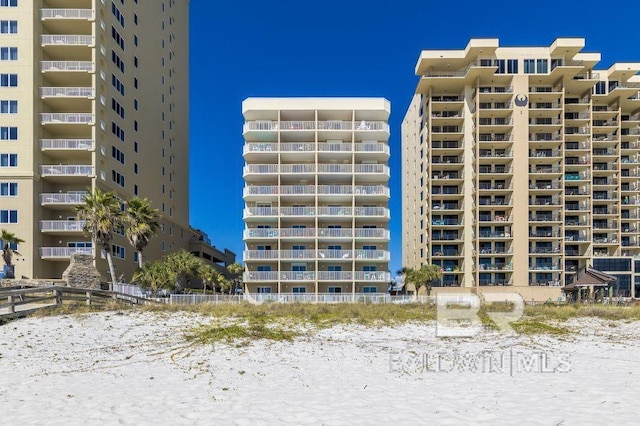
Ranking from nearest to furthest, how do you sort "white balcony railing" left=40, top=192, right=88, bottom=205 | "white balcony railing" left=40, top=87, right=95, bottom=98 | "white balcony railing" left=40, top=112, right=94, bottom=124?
"white balcony railing" left=40, top=192, right=88, bottom=205, "white balcony railing" left=40, top=112, right=94, bottom=124, "white balcony railing" left=40, top=87, right=95, bottom=98

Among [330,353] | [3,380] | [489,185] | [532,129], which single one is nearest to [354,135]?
[489,185]

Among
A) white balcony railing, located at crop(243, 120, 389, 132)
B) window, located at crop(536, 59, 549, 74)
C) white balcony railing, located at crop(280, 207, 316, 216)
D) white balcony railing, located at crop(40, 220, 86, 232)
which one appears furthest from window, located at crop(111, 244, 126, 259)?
window, located at crop(536, 59, 549, 74)

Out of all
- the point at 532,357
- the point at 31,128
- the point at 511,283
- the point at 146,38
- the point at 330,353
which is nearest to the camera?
the point at 532,357

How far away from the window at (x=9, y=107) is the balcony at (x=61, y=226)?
10.8 metres

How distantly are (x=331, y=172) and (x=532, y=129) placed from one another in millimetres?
35944

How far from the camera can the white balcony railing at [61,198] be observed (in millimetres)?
41406

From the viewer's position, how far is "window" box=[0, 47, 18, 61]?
41.7 meters

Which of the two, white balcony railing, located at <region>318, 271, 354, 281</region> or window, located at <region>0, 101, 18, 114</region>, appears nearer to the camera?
window, located at <region>0, 101, 18, 114</region>

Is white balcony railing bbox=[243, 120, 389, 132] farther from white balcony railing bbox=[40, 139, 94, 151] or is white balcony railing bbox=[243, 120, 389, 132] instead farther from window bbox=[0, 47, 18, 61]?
window bbox=[0, 47, 18, 61]

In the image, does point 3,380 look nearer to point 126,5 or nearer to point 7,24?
point 7,24

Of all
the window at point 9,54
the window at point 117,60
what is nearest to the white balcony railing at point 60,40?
the window at point 9,54

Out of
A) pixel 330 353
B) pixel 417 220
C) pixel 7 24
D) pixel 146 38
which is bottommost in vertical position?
pixel 330 353

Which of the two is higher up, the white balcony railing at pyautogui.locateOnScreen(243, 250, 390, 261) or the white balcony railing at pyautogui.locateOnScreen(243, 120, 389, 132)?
the white balcony railing at pyautogui.locateOnScreen(243, 120, 389, 132)

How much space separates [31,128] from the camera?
1638 inches
